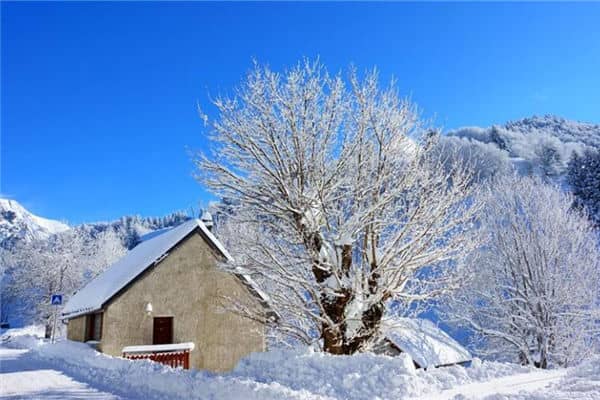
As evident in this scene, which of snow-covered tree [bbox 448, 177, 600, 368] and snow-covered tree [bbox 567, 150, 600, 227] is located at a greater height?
snow-covered tree [bbox 567, 150, 600, 227]

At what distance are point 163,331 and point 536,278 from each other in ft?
50.6

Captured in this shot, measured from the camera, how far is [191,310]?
17.9 meters

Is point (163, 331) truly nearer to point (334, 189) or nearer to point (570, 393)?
point (334, 189)

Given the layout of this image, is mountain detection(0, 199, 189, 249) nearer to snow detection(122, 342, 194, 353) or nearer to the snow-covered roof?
snow detection(122, 342, 194, 353)

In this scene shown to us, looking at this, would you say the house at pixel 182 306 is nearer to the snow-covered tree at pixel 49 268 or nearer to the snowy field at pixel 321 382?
the snowy field at pixel 321 382

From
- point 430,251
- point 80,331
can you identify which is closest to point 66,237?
point 80,331

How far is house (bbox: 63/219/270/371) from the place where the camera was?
16.7 m

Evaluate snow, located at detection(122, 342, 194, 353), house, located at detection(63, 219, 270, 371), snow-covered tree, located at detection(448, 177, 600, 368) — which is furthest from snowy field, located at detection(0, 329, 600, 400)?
snow-covered tree, located at detection(448, 177, 600, 368)

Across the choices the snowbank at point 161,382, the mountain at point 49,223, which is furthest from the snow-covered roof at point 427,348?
the mountain at point 49,223

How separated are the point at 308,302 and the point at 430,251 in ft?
10.4

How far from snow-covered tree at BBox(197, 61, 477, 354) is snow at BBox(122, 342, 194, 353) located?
724 centimetres

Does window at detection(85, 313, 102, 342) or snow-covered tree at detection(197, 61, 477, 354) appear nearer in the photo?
snow-covered tree at detection(197, 61, 477, 354)

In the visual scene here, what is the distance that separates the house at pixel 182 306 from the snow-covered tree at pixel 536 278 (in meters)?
8.89

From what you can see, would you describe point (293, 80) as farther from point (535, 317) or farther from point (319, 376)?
Result: point (535, 317)
